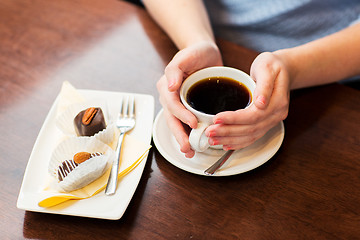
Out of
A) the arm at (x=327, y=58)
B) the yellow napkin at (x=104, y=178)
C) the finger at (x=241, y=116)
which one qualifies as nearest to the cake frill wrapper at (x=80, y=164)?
the yellow napkin at (x=104, y=178)

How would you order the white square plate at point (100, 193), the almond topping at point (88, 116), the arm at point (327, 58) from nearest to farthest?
the white square plate at point (100, 193) → the almond topping at point (88, 116) → the arm at point (327, 58)

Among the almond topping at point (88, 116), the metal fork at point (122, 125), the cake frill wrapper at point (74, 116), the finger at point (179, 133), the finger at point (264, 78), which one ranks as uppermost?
the almond topping at point (88, 116)

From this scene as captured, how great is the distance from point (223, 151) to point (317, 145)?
0.22 m

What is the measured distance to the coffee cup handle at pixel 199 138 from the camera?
700 mm

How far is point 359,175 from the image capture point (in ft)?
2.48

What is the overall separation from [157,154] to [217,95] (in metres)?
0.19

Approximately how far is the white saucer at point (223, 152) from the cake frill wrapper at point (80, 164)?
120 mm

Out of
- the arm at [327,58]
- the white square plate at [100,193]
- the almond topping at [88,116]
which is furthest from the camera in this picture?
the arm at [327,58]

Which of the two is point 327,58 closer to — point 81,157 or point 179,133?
point 179,133

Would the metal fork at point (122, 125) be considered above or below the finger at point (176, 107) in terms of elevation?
below

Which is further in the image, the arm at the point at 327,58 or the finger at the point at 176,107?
the arm at the point at 327,58

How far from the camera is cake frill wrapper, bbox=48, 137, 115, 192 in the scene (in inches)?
27.1

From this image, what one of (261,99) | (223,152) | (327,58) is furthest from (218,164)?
(327,58)

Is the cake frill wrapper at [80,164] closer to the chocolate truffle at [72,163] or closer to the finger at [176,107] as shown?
the chocolate truffle at [72,163]
